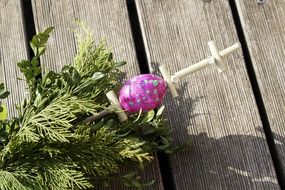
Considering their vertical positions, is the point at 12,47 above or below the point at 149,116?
above

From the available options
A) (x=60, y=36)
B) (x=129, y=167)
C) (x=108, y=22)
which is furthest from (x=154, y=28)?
(x=129, y=167)

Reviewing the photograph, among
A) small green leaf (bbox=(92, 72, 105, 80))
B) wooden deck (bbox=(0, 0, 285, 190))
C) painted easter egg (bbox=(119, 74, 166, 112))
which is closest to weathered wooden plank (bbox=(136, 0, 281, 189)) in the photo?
wooden deck (bbox=(0, 0, 285, 190))

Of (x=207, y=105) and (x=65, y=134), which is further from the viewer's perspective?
(x=207, y=105)

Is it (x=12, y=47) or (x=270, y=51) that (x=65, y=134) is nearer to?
(x=12, y=47)

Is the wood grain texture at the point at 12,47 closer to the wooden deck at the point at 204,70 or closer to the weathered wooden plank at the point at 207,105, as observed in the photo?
the wooden deck at the point at 204,70

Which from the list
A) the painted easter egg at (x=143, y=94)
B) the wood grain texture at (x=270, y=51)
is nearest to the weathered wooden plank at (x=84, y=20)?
the painted easter egg at (x=143, y=94)

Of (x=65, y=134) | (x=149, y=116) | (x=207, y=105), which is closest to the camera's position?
(x=65, y=134)

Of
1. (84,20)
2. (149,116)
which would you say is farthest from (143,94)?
(84,20)

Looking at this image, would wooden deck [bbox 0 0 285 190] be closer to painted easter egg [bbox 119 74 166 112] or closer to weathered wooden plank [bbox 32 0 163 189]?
weathered wooden plank [bbox 32 0 163 189]
